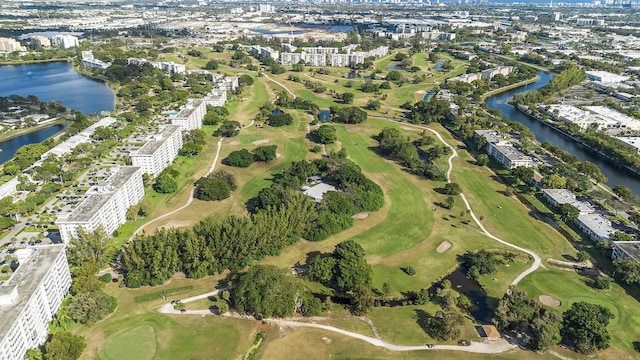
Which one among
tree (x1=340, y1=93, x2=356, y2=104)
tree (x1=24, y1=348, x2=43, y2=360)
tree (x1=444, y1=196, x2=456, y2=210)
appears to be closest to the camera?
tree (x1=24, y1=348, x2=43, y2=360)

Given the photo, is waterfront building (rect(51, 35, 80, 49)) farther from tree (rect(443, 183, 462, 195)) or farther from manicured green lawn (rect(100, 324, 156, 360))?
manicured green lawn (rect(100, 324, 156, 360))

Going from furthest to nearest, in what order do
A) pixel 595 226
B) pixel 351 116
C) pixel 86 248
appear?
A: pixel 351 116, pixel 595 226, pixel 86 248

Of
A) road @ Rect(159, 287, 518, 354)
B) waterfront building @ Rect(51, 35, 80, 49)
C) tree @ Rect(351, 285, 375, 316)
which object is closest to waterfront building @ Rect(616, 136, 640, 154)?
road @ Rect(159, 287, 518, 354)

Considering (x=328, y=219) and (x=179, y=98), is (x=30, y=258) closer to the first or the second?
(x=328, y=219)

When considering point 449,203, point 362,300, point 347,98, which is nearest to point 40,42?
point 347,98

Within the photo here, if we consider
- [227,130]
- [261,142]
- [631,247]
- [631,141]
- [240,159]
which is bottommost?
[631,247]

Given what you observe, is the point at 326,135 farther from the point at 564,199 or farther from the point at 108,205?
the point at 108,205

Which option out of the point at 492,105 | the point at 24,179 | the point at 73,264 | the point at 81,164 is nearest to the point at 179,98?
the point at 81,164
